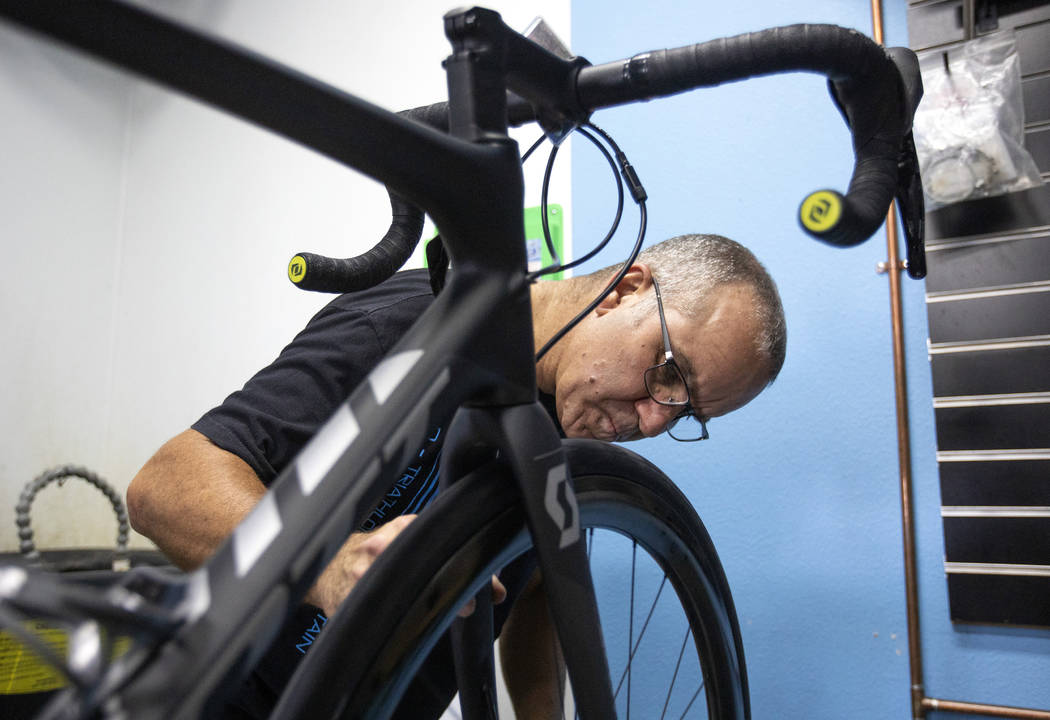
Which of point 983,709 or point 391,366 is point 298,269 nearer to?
point 391,366

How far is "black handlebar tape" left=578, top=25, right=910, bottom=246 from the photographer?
1.40ft

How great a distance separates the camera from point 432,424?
0.38 m

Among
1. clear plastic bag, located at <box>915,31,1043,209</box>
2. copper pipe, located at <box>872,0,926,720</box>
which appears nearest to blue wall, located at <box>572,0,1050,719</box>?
copper pipe, located at <box>872,0,926,720</box>

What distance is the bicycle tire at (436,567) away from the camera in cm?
37

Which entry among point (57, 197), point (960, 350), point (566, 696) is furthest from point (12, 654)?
point (960, 350)

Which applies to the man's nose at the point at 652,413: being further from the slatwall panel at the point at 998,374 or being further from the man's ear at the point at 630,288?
the slatwall panel at the point at 998,374

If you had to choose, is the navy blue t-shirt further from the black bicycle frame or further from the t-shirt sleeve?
the black bicycle frame

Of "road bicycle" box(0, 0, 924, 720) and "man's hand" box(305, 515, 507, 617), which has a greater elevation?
"road bicycle" box(0, 0, 924, 720)

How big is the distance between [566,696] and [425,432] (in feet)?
3.53

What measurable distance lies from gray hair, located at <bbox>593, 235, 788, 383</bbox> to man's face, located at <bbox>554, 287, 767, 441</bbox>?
15mm

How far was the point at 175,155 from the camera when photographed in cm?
206

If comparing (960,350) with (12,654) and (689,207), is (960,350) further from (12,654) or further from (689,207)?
(12,654)

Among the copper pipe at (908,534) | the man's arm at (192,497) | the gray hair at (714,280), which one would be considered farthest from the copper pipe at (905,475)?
the man's arm at (192,497)

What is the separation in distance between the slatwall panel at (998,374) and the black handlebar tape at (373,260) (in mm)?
873
